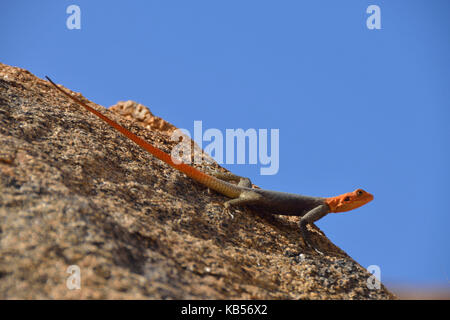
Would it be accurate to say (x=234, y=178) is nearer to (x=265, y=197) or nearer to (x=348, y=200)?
(x=265, y=197)

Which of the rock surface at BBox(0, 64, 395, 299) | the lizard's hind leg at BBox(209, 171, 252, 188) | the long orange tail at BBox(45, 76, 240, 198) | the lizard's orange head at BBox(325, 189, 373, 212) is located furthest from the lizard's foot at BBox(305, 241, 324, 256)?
the lizard's hind leg at BBox(209, 171, 252, 188)

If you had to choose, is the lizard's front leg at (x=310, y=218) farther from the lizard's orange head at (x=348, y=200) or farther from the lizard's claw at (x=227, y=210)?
the lizard's claw at (x=227, y=210)

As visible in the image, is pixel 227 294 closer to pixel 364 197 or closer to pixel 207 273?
pixel 207 273

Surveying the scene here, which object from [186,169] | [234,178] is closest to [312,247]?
[234,178]

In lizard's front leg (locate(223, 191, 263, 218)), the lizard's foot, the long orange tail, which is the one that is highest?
the long orange tail

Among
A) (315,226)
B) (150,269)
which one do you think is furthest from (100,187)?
(315,226)

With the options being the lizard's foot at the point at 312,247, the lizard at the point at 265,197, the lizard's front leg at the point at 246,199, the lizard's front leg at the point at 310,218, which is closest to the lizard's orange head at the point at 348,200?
the lizard at the point at 265,197

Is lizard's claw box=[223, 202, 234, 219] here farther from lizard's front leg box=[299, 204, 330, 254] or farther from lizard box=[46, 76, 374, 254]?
lizard's front leg box=[299, 204, 330, 254]
